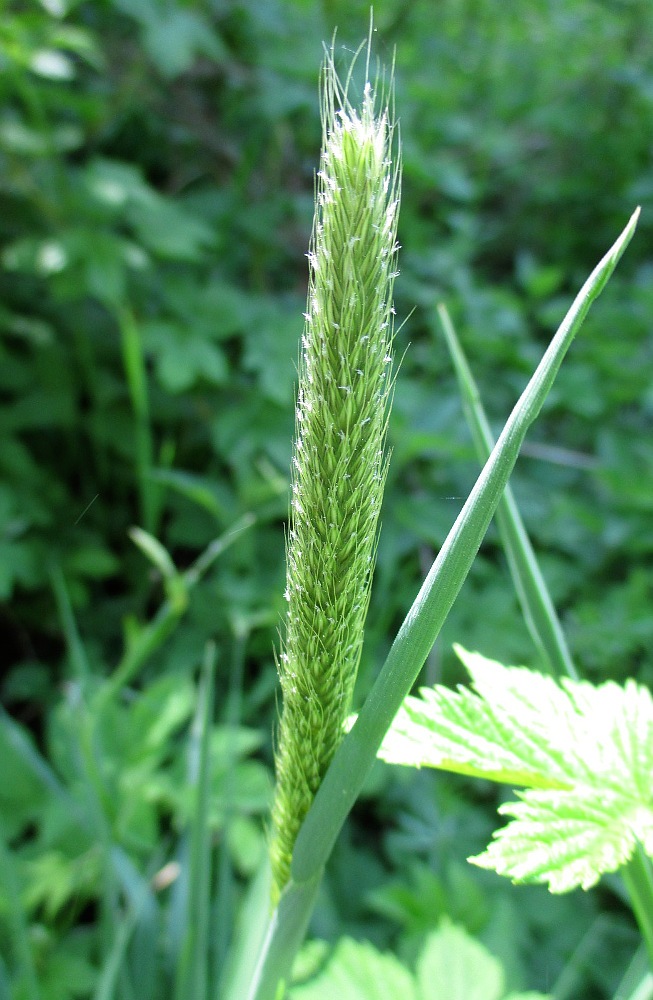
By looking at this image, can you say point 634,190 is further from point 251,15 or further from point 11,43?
point 11,43

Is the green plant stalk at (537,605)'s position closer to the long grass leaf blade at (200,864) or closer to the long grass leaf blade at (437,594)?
the long grass leaf blade at (437,594)

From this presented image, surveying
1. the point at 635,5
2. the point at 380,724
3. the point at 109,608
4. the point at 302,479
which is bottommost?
the point at 109,608

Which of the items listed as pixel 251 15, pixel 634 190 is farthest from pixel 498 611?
pixel 251 15

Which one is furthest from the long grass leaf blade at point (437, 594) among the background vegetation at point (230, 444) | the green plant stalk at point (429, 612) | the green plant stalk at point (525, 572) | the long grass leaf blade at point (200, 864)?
the background vegetation at point (230, 444)

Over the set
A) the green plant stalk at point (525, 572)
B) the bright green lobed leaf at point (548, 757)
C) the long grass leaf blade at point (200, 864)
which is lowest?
the long grass leaf blade at point (200, 864)

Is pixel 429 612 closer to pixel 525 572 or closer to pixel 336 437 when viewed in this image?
pixel 336 437

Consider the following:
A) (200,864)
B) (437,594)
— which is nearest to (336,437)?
(437,594)

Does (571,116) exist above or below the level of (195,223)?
above
